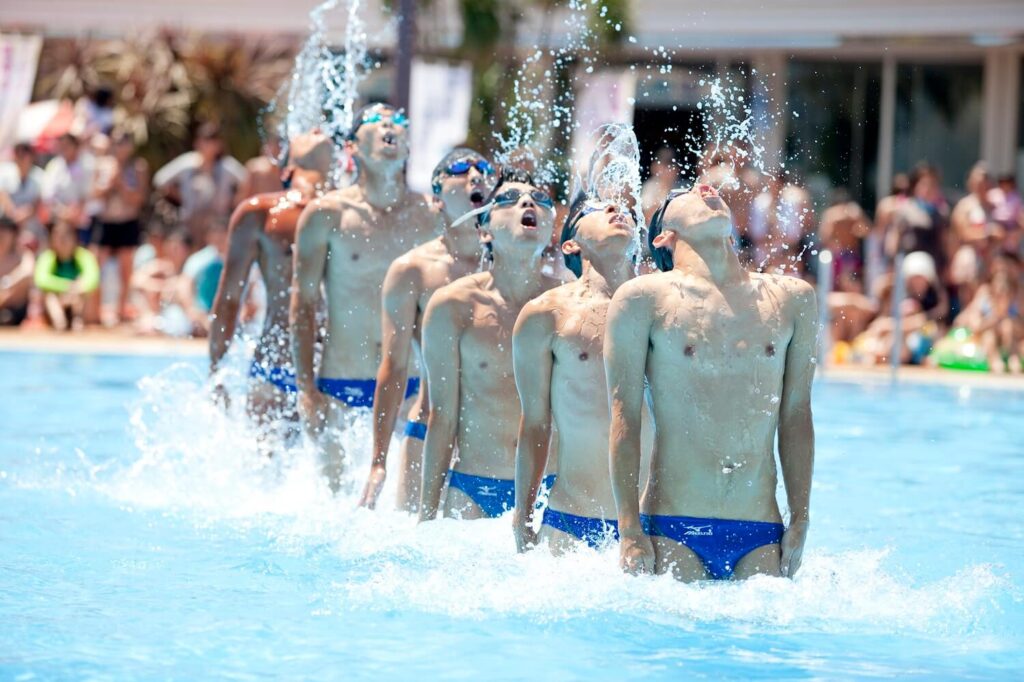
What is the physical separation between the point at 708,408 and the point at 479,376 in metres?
1.28

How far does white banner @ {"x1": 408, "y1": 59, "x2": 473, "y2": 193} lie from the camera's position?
15.4 metres

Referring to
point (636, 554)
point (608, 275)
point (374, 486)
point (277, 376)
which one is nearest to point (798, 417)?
point (636, 554)

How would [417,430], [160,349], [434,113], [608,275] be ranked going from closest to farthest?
1. [608,275]
2. [417,430]
3. [160,349]
4. [434,113]

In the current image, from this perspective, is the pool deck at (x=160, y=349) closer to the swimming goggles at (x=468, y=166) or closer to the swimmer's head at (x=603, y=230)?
the swimming goggles at (x=468, y=166)

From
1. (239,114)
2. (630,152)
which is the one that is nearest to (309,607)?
(630,152)

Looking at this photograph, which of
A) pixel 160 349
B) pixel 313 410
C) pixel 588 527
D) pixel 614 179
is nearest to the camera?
pixel 588 527

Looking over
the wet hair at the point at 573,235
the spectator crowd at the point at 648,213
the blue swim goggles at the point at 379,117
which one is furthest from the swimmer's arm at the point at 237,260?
the spectator crowd at the point at 648,213

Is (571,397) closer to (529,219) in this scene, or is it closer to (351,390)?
(529,219)

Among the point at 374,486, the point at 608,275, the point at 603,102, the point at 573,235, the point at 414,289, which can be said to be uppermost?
the point at 603,102

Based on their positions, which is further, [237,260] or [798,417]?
[237,260]

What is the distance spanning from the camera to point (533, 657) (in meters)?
4.57

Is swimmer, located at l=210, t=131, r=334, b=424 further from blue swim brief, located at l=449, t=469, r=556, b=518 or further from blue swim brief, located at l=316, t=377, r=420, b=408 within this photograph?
blue swim brief, located at l=449, t=469, r=556, b=518

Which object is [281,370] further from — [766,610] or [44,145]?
[44,145]

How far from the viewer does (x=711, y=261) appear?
4621mm
